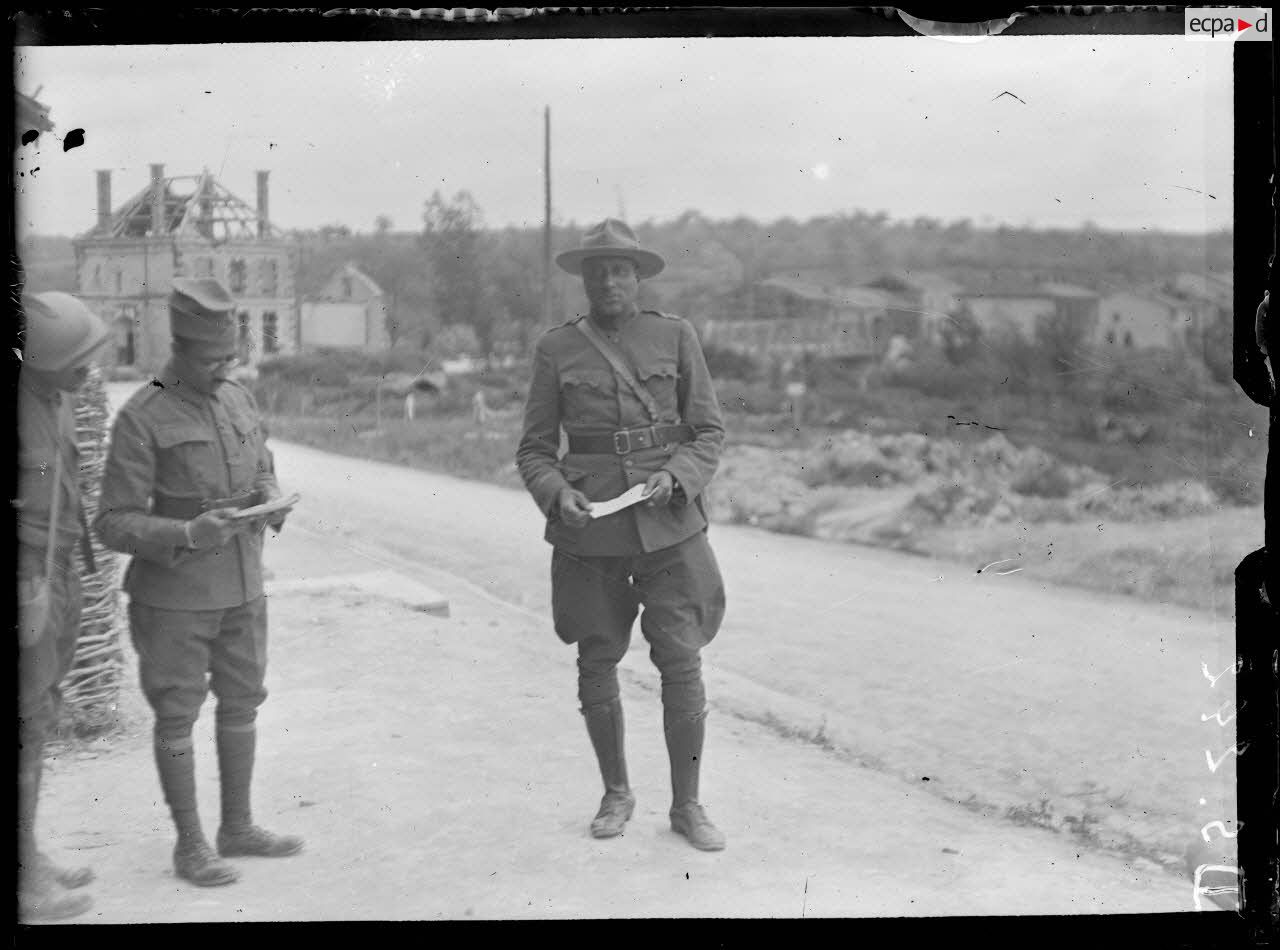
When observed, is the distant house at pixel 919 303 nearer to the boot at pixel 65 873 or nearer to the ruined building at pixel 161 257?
the ruined building at pixel 161 257

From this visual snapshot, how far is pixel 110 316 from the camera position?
4.66 m

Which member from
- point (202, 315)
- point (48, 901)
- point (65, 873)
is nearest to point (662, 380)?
point (202, 315)

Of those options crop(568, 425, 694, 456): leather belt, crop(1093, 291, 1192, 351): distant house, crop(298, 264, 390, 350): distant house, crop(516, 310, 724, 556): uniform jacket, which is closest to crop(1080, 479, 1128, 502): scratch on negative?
crop(1093, 291, 1192, 351): distant house

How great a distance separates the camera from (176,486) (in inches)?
180

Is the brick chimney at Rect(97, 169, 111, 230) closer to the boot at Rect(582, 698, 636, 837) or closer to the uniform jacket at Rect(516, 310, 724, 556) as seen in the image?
the uniform jacket at Rect(516, 310, 724, 556)

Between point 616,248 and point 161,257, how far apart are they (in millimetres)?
1627

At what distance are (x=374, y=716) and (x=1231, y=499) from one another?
3.30m

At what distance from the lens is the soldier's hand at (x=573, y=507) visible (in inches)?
187

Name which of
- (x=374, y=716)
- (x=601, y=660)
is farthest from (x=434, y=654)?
(x=601, y=660)

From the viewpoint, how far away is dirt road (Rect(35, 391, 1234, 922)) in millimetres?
4699

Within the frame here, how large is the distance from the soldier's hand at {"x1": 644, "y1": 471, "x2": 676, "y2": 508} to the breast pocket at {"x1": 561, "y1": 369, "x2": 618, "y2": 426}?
27cm

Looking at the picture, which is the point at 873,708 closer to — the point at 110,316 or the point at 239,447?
the point at 239,447

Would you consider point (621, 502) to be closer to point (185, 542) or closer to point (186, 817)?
point (185, 542)

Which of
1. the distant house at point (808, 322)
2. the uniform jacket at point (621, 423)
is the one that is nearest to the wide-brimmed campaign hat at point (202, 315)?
the uniform jacket at point (621, 423)
